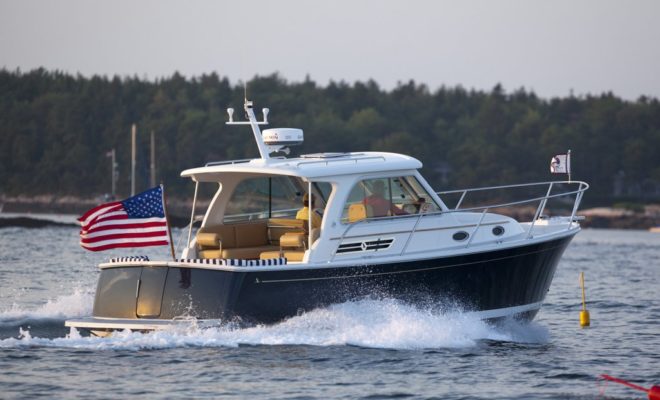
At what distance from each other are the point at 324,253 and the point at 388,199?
145cm

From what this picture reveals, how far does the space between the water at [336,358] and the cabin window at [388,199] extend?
53.1 inches

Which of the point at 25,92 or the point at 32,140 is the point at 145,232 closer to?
the point at 32,140

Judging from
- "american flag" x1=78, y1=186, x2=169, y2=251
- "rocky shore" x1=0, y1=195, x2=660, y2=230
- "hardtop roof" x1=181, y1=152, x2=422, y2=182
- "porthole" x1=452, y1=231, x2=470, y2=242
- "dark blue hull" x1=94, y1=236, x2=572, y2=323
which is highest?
"hardtop roof" x1=181, y1=152, x2=422, y2=182

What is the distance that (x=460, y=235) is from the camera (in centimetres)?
1809

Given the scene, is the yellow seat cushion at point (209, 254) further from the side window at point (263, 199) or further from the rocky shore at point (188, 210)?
the rocky shore at point (188, 210)

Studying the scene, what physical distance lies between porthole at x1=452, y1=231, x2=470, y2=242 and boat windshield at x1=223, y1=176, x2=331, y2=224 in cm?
254

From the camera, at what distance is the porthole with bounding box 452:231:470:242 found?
1806cm

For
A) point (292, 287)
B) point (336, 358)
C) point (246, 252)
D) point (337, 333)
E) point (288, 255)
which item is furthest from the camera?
point (246, 252)

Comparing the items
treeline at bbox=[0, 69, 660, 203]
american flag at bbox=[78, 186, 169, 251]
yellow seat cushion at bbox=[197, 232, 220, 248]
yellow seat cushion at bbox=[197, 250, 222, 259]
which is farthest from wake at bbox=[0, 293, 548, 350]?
treeline at bbox=[0, 69, 660, 203]

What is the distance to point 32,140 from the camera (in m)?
108

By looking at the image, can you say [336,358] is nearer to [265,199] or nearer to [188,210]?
[265,199]

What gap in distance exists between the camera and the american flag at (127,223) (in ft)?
56.0

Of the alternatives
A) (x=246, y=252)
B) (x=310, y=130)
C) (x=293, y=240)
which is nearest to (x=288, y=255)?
(x=293, y=240)

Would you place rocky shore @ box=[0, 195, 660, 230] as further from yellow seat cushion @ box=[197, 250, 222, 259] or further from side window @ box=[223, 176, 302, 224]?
yellow seat cushion @ box=[197, 250, 222, 259]
